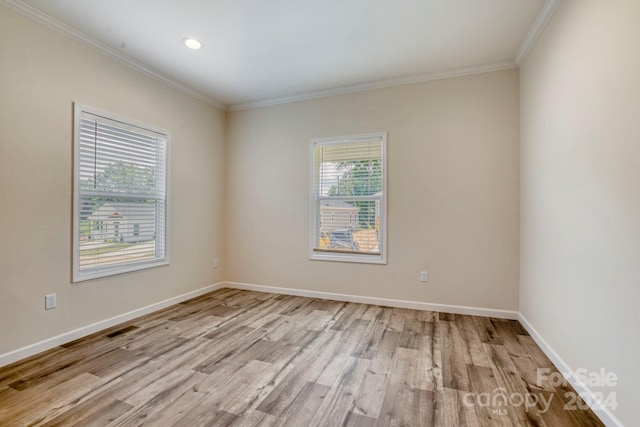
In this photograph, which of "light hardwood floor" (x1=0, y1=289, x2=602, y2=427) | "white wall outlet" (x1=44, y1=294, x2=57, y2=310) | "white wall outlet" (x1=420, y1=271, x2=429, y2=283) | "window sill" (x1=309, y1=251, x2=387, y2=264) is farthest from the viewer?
"window sill" (x1=309, y1=251, x2=387, y2=264)

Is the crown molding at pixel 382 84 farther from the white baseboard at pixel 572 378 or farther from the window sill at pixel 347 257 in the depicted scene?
the white baseboard at pixel 572 378

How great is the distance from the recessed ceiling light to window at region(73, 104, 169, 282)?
3.37 ft

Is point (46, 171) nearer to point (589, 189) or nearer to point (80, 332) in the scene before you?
point (80, 332)

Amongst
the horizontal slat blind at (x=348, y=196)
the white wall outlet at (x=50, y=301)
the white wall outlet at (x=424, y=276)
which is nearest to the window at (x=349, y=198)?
the horizontal slat blind at (x=348, y=196)

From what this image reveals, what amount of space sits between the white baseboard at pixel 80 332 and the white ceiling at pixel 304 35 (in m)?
2.66

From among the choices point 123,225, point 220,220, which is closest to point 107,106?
point 123,225

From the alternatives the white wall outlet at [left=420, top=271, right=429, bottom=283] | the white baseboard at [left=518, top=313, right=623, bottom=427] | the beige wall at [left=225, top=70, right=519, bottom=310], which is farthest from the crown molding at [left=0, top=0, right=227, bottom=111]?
the white baseboard at [left=518, top=313, right=623, bottom=427]

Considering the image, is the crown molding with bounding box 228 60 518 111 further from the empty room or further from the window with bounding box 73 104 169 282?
the window with bounding box 73 104 169 282

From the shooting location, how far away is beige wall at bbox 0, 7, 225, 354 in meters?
2.19

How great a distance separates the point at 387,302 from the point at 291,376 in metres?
1.85

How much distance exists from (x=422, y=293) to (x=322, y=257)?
4.37 ft

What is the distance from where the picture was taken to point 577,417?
1.65 meters

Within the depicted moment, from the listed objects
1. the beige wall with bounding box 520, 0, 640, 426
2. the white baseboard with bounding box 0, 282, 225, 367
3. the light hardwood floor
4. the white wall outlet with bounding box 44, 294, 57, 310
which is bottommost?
the light hardwood floor

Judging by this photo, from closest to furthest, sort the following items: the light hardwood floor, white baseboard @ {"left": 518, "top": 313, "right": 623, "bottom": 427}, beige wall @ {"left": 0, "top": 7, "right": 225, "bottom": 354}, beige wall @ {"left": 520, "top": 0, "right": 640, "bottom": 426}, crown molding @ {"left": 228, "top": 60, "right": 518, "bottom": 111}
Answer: beige wall @ {"left": 520, "top": 0, "right": 640, "bottom": 426} → white baseboard @ {"left": 518, "top": 313, "right": 623, "bottom": 427} → the light hardwood floor → beige wall @ {"left": 0, "top": 7, "right": 225, "bottom": 354} → crown molding @ {"left": 228, "top": 60, "right": 518, "bottom": 111}
